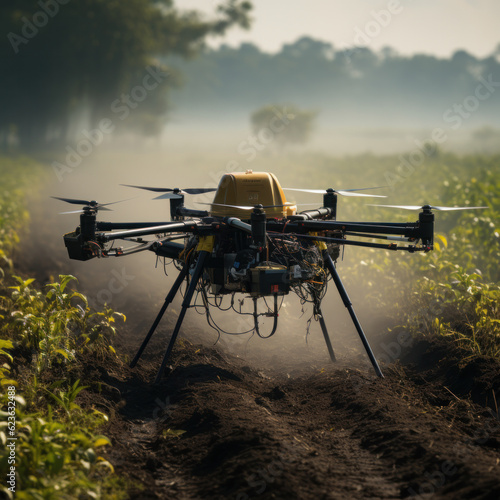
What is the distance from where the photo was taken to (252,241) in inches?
300

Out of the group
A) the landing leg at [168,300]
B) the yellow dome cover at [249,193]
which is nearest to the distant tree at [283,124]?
the yellow dome cover at [249,193]

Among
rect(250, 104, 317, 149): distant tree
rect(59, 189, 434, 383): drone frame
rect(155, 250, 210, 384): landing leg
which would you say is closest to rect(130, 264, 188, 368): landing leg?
rect(59, 189, 434, 383): drone frame

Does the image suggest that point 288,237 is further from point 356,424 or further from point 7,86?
point 7,86

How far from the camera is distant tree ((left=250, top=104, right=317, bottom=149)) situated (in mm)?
68438

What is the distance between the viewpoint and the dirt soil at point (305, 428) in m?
5.50

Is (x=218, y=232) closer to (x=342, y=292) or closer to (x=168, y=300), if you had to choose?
(x=168, y=300)

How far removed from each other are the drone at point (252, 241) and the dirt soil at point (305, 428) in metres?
0.67

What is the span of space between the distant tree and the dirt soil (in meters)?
60.3

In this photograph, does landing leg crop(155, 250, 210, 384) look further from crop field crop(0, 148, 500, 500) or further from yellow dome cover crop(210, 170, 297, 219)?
yellow dome cover crop(210, 170, 297, 219)

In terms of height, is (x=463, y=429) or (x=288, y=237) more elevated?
(x=288, y=237)

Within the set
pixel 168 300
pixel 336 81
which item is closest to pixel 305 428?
pixel 168 300

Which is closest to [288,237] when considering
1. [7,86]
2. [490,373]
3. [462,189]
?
[490,373]

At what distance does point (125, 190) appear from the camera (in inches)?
1489

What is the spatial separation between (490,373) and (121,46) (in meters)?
58.9
